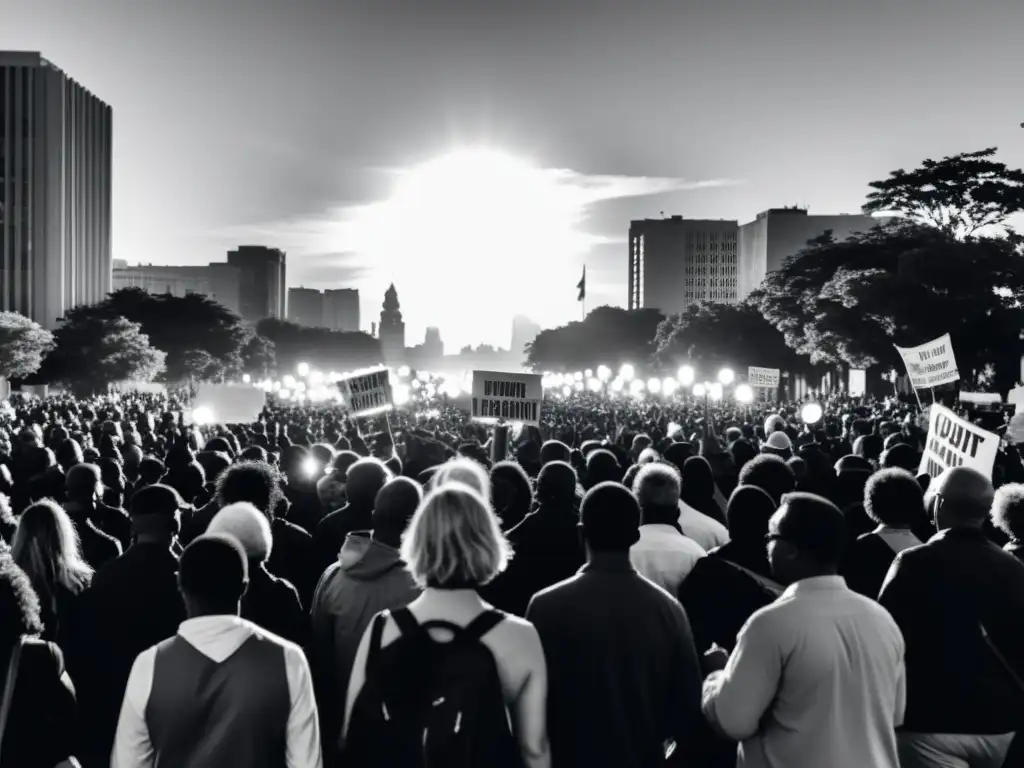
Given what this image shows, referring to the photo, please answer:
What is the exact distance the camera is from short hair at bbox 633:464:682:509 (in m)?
5.93

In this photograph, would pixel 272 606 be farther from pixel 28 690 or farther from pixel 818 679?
pixel 818 679

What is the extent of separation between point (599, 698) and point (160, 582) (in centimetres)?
251

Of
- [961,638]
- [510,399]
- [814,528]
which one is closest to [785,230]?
[510,399]

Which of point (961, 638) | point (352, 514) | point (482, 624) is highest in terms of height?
point (482, 624)

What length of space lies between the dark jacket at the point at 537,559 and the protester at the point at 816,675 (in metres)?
2.32

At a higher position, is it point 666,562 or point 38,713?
point 666,562

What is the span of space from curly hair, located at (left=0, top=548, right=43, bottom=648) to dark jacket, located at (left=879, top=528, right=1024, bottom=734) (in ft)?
11.6

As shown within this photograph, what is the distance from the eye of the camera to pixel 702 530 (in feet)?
22.8

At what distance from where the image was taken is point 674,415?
32062 millimetres

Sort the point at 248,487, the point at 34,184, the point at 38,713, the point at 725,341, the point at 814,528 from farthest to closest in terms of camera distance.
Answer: the point at 34,184 → the point at 725,341 → the point at 248,487 → the point at 814,528 → the point at 38,713

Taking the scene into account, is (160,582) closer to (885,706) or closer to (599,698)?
(599,698)

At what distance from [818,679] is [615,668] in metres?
0.76

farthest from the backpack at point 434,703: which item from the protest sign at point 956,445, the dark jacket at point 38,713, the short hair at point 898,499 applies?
the protest sign at point 956,445

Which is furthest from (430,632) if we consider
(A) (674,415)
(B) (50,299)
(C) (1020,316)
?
(B) (50,299)
